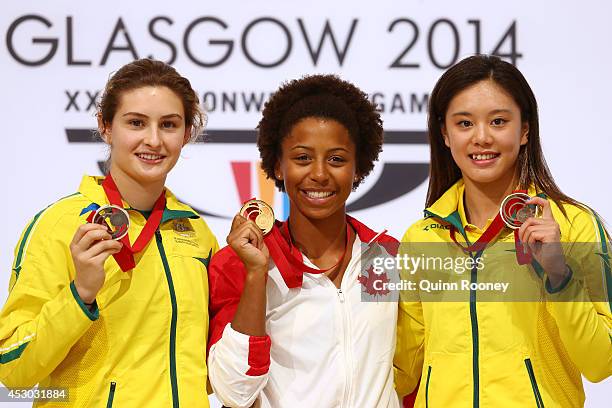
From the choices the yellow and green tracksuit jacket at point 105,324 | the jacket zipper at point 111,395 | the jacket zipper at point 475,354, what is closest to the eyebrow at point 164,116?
the yellow and green tracksuit jacket at point 105,324

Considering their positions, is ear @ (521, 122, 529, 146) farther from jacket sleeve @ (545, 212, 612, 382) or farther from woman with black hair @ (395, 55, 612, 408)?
jacket sleeve @ (545, 212, 612, 382)

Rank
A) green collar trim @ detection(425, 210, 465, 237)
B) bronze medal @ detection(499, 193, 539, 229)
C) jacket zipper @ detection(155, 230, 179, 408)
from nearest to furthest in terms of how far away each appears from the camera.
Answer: bronze medal @ detection(499, 193, 539, 229), jacket zipper @ detection(155, 230, 179, 408), green collar trim @ detection(425, 210, 465, 237)

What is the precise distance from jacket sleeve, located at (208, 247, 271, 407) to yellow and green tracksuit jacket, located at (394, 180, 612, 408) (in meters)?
0.47

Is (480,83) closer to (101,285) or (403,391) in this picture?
(403,391)

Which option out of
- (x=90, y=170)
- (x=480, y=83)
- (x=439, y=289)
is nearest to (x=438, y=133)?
(x=480, y=83)

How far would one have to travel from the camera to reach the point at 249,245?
2250 mm

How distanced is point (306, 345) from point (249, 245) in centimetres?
31

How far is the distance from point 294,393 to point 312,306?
0.74ft

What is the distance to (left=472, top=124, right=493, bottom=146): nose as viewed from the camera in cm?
237

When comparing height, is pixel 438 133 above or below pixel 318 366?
above

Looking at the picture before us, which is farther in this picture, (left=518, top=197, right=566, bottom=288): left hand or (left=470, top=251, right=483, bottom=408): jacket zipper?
(left=470, top=251, right=483, bottom=408): jacket zipper

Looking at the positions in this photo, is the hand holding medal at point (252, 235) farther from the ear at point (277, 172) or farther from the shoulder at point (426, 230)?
the shoulder at point (426, 230)

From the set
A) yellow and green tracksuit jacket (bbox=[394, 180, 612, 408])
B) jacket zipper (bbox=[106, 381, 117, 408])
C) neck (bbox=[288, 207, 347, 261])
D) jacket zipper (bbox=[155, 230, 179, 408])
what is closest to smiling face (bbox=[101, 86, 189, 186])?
jacket zipper (bbox=[155, 230, 179, 408])

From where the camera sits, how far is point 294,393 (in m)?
2.31
